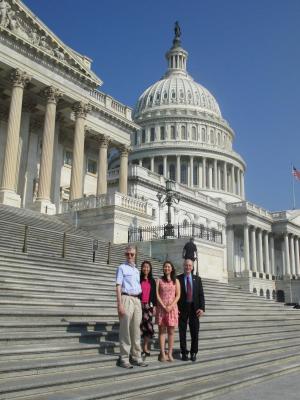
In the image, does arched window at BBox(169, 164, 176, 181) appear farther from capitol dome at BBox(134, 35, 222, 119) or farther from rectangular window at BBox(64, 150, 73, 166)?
rectangular window at BBox(64, 150, 73, 166)

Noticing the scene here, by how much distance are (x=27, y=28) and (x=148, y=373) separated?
29.3 metres

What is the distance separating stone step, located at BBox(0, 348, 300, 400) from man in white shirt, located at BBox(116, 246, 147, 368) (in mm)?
314

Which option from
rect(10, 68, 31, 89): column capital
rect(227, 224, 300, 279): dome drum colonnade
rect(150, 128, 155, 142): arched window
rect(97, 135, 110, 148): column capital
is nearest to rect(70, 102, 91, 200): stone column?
rect(97, 135, 110, 148): column capital

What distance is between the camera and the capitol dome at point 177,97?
4141 inches

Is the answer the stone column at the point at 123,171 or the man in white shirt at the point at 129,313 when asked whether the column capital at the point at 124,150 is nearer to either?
the stone column at the point at 123,171

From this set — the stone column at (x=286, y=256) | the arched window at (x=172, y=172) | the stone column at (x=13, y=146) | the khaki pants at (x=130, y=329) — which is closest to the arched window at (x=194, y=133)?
the arched window at (x=172, y=172)

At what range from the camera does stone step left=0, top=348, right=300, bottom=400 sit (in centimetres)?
631

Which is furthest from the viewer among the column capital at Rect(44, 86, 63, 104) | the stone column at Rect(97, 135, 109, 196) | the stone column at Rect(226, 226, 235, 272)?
the stone column at Rect(226, 226, 235, 272)

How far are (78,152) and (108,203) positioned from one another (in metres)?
6.02

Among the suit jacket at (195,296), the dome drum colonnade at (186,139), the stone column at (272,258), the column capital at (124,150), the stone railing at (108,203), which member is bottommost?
the suit jacket at (195,296)

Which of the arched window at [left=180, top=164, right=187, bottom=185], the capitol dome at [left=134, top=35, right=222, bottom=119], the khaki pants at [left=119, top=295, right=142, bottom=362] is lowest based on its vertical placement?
the khaki pants at [left=119, top=295, right=142, bottom=362]

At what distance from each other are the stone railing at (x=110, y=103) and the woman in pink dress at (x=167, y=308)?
101 feet

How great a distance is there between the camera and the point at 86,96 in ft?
117

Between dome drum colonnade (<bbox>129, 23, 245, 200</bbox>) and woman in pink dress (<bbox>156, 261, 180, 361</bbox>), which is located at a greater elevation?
dome drum colonnade (<bbox>129, 23, 245, 200</bbox>)
